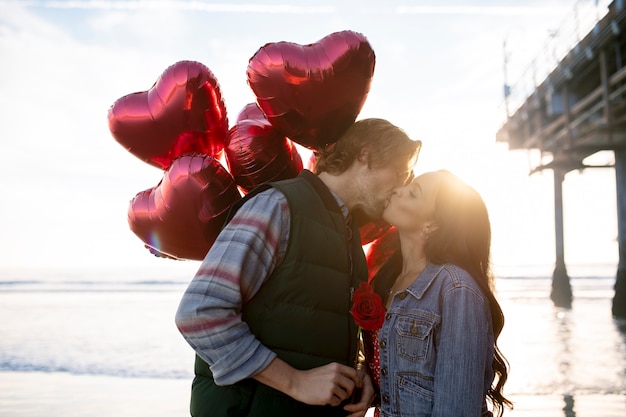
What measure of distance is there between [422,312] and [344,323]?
15.8 inches

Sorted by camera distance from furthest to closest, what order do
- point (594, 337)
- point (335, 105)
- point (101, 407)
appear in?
point (594, 337) < point (101, 407) < point (335, 105)

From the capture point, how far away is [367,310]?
6.63ft

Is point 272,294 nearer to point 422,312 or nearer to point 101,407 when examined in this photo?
point 422,312

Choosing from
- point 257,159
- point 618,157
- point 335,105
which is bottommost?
point 257,159

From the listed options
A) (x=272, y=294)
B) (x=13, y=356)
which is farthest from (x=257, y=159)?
(x=13, y=356)

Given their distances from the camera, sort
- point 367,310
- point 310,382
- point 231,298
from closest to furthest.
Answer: point 231,298
point 310,382
point 367,310

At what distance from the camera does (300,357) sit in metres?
1.91

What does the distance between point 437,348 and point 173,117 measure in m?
1.42

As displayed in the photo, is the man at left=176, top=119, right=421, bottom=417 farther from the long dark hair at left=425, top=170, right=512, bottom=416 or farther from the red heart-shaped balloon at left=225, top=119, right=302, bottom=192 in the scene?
the long dark hair at left=425, top=170, right=512, bottom=416

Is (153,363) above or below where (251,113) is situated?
below

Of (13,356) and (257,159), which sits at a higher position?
(257,159)

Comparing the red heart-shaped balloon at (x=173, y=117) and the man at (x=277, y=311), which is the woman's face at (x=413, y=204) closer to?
the man at (x=277, y=311)

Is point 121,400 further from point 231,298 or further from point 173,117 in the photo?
point 231,298

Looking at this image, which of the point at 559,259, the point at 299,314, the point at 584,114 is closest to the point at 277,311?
the point at 299,314
